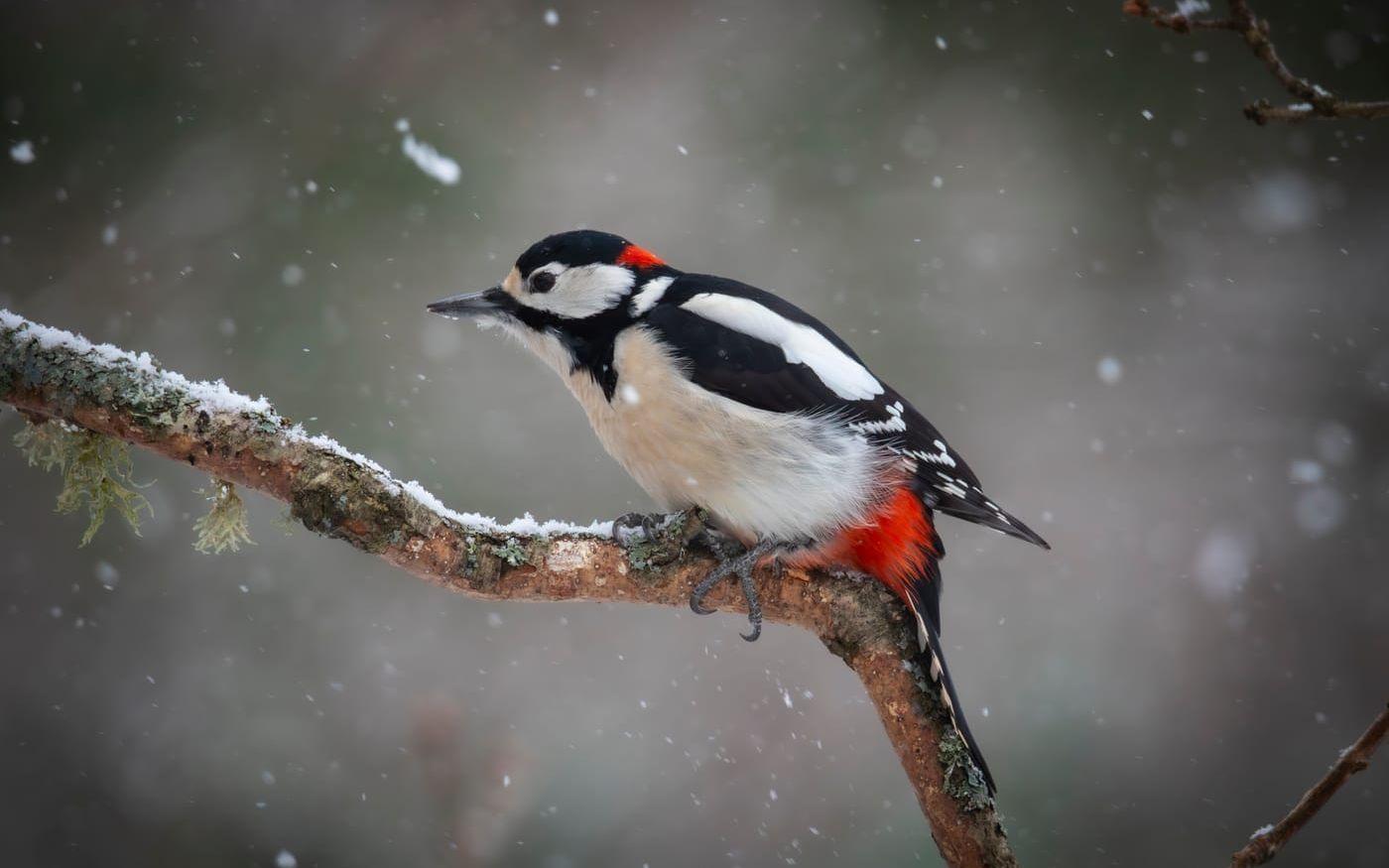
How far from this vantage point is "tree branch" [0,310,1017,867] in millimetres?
2195

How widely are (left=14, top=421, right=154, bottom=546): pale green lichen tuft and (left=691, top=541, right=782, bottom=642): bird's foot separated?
1277mm

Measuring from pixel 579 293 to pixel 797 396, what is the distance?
68cm

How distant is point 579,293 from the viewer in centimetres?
294

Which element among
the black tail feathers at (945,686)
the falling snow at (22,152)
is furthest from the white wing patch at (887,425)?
the falling snow at (22,152)

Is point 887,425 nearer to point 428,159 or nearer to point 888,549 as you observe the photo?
point 888,549

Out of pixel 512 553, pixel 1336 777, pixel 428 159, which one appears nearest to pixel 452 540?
pixel 512 553

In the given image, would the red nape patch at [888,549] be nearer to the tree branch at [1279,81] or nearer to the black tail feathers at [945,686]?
the black tail feathers at [945,686]

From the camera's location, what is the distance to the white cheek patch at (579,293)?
293 centimetres

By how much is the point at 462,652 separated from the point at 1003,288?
3262mm

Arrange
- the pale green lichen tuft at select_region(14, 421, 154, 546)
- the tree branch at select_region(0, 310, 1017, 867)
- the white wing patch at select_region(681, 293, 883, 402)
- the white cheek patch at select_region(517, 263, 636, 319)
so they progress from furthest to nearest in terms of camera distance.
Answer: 1. the white cheek patch at select_region(517, 263, 636, 319)
2. the white wing patch at select_region(681, 293, 883, 402)
3. the pale green lichen tuft at select_region(14, 421, 154, 546)
4. the tree branch at select_region(0, 310, 1017, 867)

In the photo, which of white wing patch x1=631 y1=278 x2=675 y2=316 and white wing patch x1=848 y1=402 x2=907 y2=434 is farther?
white wing patch x1=631 y1=278 x2=675 y2=316

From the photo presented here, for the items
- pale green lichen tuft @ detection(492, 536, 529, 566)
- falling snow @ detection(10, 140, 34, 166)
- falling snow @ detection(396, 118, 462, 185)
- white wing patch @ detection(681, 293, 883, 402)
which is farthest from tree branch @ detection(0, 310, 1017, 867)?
falling snow @ detection(10, 140, 34, 166)

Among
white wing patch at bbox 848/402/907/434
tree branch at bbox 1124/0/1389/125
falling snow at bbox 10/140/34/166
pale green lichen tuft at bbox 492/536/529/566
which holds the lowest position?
pale green lichen tuft at bbox 492/536/529/566

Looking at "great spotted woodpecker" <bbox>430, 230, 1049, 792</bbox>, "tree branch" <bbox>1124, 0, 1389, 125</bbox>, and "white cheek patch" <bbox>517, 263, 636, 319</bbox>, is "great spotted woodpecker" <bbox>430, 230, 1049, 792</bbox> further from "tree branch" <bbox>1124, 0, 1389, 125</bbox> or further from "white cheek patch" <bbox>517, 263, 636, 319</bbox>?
"tree branch" <bbox>1124, 0, 1389, 125</bbox>
